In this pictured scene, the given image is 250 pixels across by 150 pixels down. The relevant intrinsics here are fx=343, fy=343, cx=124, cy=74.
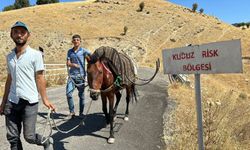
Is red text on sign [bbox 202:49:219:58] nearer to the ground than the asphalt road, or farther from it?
farther from it

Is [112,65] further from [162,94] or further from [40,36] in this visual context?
[40,36]

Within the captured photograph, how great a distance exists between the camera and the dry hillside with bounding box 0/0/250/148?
1957 inches

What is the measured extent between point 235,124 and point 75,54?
422 cm

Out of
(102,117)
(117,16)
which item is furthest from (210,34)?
(102,117)

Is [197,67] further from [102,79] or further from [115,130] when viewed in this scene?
[115,130]

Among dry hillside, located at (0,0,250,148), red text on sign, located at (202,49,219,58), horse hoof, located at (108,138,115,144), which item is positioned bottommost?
horse hoof, located at (108,138,115,144)

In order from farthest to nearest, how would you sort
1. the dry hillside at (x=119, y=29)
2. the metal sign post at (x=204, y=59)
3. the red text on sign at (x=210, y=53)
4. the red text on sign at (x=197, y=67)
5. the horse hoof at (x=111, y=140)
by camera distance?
the dry hillside at (x=119, y=29)
the horse hoof at (x=111, y=140)
the red text on sign at (x=197, y=67)
the red text on sign at (x=210, y=53)
the metal sign post at (x=204, y=59)

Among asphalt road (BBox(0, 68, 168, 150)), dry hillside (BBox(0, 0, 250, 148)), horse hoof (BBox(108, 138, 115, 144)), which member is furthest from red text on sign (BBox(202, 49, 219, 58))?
dry hillside (BBox(0, 0, 250, 148))

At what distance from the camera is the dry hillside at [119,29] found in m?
49.7

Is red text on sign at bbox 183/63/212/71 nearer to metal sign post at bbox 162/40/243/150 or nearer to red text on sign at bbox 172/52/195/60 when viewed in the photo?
metal sign post at bbox 162/40/243/150

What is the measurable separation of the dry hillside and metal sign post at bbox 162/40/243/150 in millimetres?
37358

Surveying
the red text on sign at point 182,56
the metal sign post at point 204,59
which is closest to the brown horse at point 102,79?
the metal sign post at point 204,59

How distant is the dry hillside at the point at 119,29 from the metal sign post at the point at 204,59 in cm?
3736

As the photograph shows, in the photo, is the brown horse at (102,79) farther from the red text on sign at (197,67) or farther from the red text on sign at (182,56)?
the red text on sign at (197,67)
